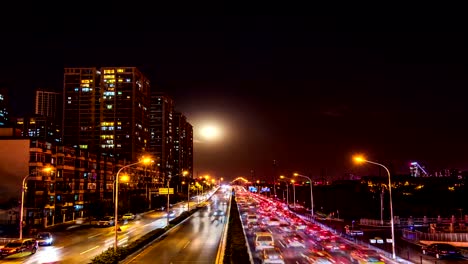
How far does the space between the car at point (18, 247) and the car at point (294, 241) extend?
2673 centimetres

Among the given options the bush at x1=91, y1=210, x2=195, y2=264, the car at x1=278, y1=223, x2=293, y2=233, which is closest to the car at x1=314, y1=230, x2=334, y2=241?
the car at x1=278, y1=223, x2=293, y2=233

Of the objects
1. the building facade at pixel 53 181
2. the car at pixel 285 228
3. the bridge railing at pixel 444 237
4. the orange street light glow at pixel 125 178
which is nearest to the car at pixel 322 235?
the car at pixel 285 228

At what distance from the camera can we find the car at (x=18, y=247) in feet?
140

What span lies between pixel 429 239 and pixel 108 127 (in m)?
153

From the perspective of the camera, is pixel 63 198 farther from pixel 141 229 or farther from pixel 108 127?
pixel 108 127

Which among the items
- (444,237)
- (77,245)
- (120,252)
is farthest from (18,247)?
(444,237)

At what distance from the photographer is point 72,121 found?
19362 cm

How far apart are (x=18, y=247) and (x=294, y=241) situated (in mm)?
29732

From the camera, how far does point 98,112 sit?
7623 inches

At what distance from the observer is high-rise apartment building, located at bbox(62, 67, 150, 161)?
19275cm

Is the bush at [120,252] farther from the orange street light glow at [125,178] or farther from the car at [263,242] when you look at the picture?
the orange street light glow at [125,178]

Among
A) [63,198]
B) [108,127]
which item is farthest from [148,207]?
[108,127]

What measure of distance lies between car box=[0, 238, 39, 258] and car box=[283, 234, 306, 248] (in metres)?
26.7

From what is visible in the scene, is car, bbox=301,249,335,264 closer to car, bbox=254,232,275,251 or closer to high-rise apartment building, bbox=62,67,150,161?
car, bbox=254,232,275,251
